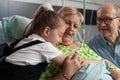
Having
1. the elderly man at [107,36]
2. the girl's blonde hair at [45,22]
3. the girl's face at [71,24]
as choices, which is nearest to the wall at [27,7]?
the elderly man at [107,36]

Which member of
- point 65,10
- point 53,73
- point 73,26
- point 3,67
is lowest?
point 53,73

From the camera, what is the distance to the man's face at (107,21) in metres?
2.44

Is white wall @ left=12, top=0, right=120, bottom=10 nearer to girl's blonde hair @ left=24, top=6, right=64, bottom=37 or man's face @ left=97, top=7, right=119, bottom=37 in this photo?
man's face @ left=97, top=7, right=119, bottom=37

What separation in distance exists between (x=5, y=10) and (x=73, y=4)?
0.98m

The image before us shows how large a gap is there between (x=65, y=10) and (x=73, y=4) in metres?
1.17

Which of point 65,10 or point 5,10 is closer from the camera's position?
point 65,10

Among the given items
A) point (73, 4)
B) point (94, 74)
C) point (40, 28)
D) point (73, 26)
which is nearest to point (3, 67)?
point (40, 28)

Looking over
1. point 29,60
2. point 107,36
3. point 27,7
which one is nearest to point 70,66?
point 29,60

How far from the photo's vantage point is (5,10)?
8.77 feet

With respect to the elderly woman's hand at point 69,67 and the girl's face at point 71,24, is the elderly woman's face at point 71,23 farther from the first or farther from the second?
the elderly woman's hand at point 69,67

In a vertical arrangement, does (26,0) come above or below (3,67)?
above

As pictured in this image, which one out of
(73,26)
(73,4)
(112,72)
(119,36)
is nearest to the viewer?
(112,72)

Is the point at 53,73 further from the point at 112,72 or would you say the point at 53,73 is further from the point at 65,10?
the point at 65,10

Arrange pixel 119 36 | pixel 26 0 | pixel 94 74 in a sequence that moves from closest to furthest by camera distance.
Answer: pixel 94 74 < pixel 119 36 < pixel 26 0
